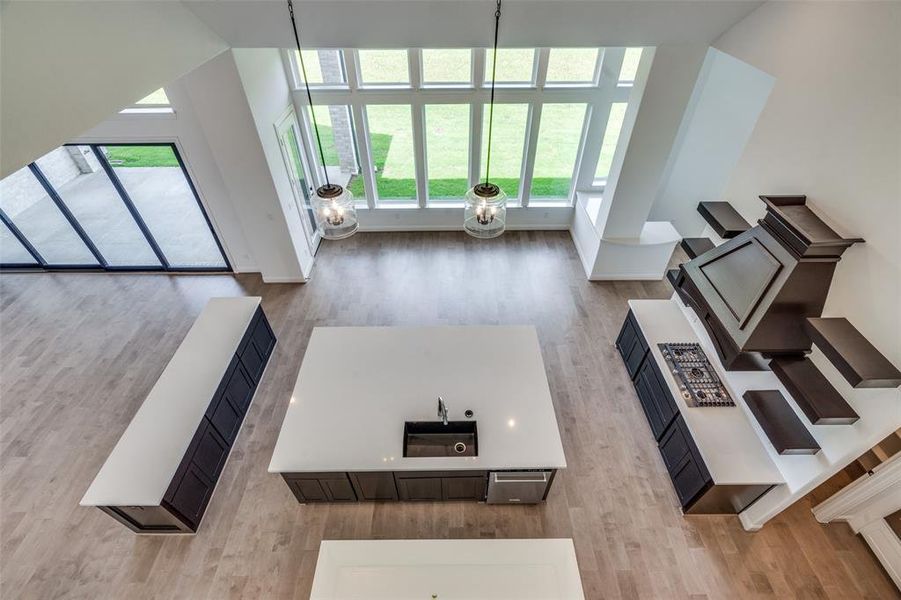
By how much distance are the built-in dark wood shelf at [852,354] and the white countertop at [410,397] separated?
192 centimetres

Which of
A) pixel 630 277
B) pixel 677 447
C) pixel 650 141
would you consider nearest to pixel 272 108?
pixel 650 141

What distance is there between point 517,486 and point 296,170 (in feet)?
18.0

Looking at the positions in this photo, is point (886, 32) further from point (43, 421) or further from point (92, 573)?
point (43, 421)

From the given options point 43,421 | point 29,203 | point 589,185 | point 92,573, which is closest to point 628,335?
point 589,185

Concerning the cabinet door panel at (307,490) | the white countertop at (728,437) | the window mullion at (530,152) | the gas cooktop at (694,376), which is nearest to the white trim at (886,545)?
the white countertop at (728,437)

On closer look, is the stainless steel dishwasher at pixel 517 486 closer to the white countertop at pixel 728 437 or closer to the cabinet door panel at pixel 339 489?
the cabinet door panel at pixel 339 489

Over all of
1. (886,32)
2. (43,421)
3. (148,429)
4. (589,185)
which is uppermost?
(589,185)

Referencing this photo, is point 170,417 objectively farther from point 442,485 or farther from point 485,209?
point 485,209

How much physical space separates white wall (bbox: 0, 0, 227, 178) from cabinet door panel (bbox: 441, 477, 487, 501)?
142 inches

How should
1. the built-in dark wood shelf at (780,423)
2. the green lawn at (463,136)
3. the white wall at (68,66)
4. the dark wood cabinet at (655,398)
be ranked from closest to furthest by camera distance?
the white wall at (68,66) → the built-in dark wood shelf at (780,423) → the dark wood cabinet at (655,398) → the green lawn at (463,136)

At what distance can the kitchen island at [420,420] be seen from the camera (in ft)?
11.2

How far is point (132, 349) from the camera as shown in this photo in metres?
5.50

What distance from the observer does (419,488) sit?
382 cm

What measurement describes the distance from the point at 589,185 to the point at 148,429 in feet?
22.9
